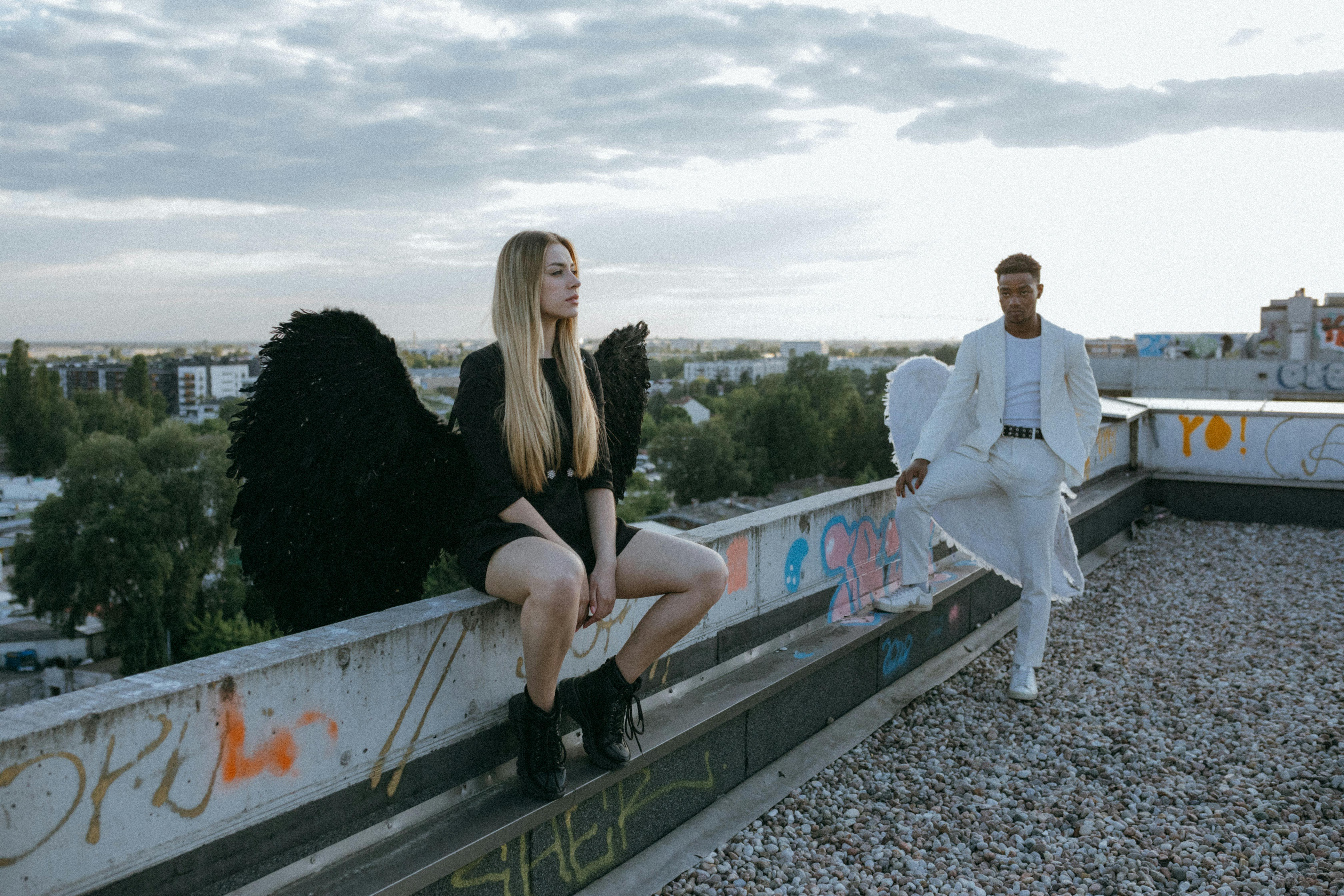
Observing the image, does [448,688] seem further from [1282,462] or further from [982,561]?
[1282,462]

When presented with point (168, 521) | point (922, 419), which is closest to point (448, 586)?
point (168, 521)

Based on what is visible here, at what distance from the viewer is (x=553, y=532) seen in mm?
3049

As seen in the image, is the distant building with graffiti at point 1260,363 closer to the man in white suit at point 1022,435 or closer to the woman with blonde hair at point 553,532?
the man in white suit at point 1022,435

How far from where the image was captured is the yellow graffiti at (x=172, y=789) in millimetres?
2176

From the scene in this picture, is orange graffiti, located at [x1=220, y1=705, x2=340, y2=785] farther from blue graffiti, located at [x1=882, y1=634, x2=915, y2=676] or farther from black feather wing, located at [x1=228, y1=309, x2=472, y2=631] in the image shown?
blue graffiti, located at [x1=882, y1=634, x2=915, y2=676]

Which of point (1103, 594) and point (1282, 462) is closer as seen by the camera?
point (1103, 594)

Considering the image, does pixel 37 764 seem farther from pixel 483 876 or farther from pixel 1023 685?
pixel 1023 685

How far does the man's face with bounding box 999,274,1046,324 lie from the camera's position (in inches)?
192

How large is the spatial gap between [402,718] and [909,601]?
3178 mm

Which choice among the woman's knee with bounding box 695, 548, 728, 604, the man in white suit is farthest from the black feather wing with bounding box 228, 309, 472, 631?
the man in white suit

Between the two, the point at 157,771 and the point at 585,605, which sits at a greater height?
the point at 585,605

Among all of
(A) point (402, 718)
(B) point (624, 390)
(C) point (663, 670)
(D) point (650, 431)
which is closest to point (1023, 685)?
(C) point (663, 670)

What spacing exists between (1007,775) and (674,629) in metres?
2.05

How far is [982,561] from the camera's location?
5.38m
